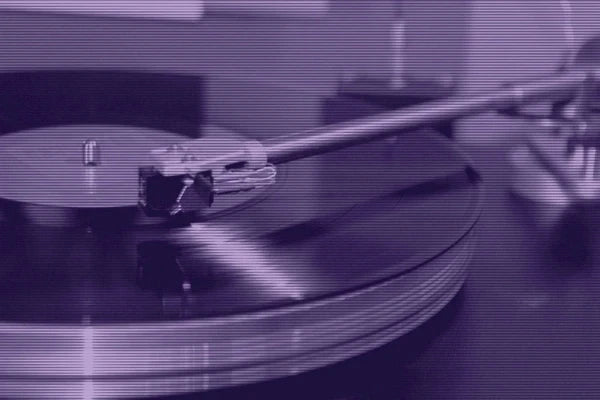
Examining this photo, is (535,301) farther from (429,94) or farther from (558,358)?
(429,94)

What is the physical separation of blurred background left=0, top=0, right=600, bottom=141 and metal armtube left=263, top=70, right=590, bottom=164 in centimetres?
24

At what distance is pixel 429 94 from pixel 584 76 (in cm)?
18

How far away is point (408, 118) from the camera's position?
1.81ft

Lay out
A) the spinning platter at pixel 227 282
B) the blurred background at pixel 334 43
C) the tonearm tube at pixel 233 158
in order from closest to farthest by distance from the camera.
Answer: the spinning platter at pixel 227 282 < the tonearm tube at pixel 233 158 < the blurred background at pixel 334 43

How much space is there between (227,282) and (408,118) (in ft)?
0.73

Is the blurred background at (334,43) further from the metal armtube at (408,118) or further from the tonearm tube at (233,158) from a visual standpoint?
the tonearm tube at (233,158)

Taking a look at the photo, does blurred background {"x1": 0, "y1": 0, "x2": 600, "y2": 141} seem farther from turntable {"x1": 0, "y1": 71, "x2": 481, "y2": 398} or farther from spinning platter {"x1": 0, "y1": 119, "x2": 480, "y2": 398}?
spinning platter {"x1": 0, "y1": 119, "x2": 480, "y2": 398}

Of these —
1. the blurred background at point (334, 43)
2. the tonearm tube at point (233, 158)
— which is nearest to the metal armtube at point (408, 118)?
the tonearm tube at point (233, 158)

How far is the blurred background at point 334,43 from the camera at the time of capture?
2.90 feet

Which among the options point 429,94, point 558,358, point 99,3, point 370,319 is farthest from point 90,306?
point 429,94

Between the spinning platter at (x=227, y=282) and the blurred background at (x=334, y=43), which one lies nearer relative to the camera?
the spinning platter at (x=227, y=282)

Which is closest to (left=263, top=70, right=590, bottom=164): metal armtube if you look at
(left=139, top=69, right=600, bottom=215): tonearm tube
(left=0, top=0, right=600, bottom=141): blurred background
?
(left=139, top=69, right=600, bottom=215): tonearm tube

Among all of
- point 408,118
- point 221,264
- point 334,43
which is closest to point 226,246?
point 221,264

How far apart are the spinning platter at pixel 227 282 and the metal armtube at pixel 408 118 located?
0.03m
